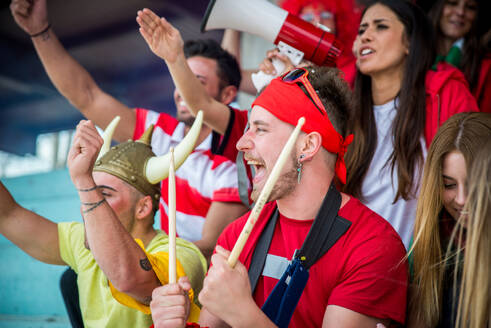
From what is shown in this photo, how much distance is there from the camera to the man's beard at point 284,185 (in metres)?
1.76

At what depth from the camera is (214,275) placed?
1.32m

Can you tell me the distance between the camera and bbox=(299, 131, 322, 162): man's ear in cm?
178

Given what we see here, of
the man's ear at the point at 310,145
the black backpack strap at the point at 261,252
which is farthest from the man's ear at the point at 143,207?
the man's ear at the point at 310,145

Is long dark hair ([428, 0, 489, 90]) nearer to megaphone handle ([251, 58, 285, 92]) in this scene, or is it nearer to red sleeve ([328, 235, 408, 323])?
megaphone handle ([251, 58, 285, 92])

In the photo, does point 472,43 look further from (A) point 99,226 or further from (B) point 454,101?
(A) point 99,226

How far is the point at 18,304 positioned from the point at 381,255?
2.21 meters

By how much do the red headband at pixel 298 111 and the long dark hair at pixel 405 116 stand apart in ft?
1.83

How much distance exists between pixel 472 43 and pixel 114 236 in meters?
2.56

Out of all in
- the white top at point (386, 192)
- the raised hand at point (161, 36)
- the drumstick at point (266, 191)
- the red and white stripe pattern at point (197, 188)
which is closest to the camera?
the drumstick at point (266, 191)

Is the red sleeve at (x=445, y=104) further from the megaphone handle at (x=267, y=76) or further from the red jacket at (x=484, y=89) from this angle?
the megaphone handle at (x=267, y=76)

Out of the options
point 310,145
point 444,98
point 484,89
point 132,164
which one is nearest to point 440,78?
point 444,98

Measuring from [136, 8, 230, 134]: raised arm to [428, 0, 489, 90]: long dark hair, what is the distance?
5.07ft

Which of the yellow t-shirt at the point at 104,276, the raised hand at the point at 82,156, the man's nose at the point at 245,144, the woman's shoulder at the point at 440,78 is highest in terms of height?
the woman's shoulder at the point at 440,78

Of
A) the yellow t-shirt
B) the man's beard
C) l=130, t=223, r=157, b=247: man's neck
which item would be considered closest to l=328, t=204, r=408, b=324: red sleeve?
the man's beard
